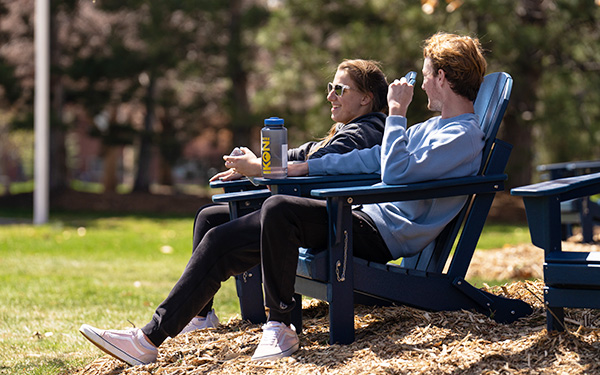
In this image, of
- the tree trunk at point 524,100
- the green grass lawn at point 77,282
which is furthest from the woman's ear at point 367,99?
the tree trunk at point 524,100

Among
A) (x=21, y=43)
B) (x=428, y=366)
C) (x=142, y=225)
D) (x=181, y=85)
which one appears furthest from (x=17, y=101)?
(x=428, y=366)

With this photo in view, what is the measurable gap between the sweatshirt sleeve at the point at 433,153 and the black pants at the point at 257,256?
0.34 metres

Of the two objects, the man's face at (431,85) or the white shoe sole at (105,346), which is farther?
the man's face at (431,85)

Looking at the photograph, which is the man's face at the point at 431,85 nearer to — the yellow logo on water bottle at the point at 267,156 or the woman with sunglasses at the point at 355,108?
the woman with sunglasses at the point at 355,108

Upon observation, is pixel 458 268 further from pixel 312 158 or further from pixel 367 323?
pixel 312 158

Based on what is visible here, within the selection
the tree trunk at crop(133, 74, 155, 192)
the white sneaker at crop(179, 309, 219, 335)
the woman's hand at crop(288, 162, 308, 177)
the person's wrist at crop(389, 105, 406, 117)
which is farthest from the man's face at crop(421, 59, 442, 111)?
the tree trunk at crop(133, 74, 155, 192)

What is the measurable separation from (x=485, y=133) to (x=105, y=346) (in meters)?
1.88

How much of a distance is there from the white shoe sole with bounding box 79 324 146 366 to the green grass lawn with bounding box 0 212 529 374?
53 centimetres

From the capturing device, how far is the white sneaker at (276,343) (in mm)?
3129

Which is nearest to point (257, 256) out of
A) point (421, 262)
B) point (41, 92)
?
point (421, 262)

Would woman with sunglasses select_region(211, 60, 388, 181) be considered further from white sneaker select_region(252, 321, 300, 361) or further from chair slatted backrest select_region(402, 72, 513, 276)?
white sneaker select_region(252, 321, 300, 361)

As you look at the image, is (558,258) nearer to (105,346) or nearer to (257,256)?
(257,256)

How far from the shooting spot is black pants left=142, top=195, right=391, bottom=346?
3.11 m

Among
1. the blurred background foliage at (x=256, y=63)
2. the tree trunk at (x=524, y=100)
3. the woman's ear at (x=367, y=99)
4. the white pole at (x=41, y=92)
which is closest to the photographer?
the woman's ear at (x=367, y=99)
